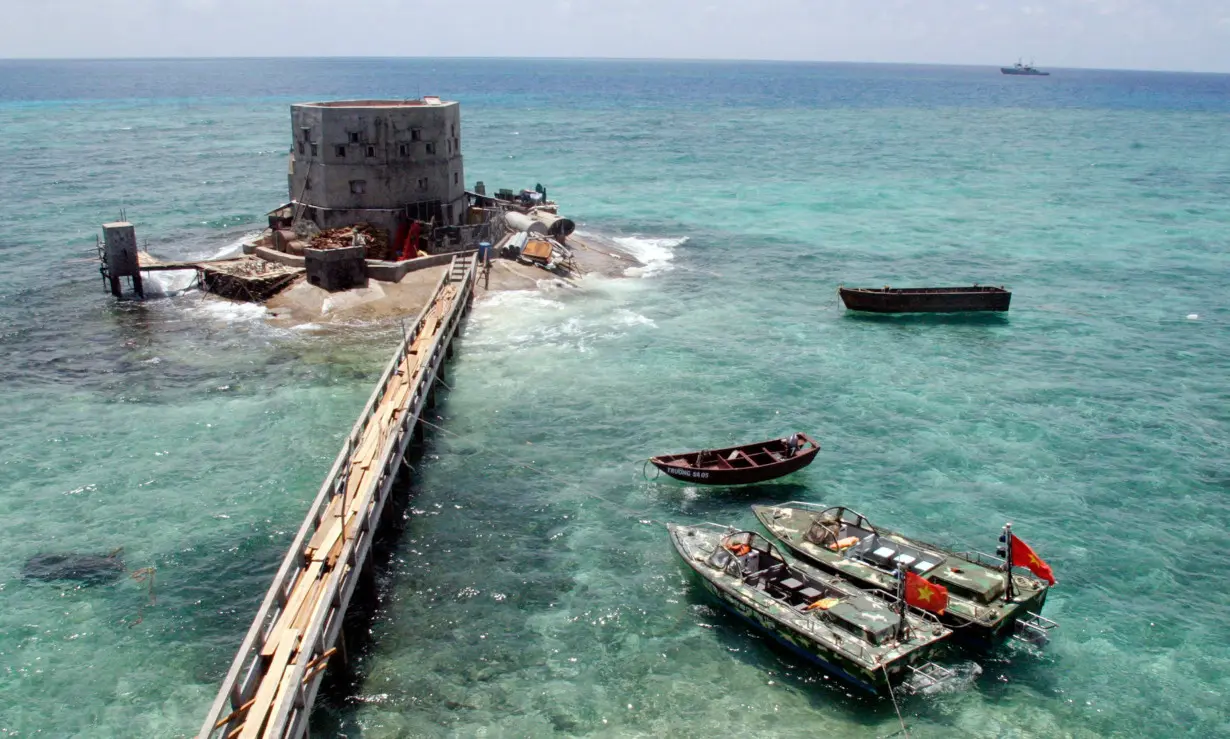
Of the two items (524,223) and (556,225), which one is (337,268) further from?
(556,225)

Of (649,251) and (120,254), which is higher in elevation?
(120,254)

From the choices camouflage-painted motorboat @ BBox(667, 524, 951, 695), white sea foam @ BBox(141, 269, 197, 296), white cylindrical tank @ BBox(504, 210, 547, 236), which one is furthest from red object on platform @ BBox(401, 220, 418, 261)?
camouflage-painted motorboat @ BBox(667, 524, 951, 695)

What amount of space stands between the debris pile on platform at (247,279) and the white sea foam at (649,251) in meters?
22.0

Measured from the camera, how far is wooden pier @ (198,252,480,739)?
19.7 meters

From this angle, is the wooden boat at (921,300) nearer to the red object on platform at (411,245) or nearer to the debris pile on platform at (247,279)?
the red object on platform at (411,245)

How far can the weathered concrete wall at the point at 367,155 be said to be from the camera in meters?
57.2

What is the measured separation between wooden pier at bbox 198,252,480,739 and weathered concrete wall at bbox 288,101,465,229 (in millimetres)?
22527

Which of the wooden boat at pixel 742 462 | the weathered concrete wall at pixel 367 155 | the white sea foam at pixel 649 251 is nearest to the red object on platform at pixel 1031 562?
the wooden boat at pixel 742 462

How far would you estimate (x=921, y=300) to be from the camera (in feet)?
182

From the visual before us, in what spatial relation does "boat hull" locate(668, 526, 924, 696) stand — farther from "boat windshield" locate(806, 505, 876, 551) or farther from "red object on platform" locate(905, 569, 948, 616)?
"boat windshield" locate(806, 505, 876, 551)

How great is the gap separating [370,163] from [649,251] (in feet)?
73.3

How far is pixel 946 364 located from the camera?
158ft

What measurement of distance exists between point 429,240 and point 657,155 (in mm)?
77924

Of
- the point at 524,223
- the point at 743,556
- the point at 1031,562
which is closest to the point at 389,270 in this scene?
the point at 524,223
